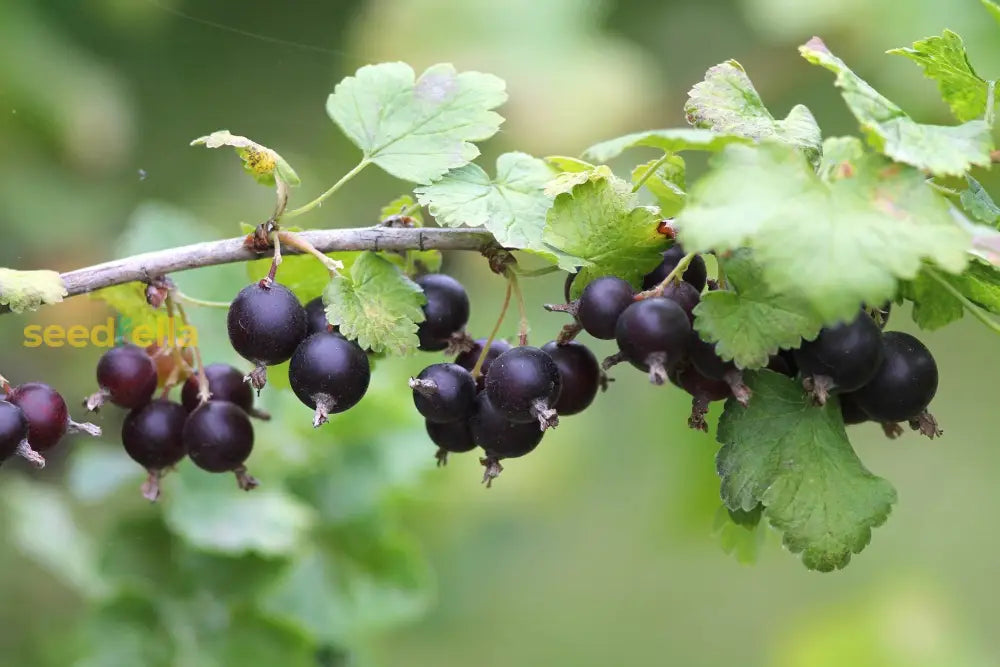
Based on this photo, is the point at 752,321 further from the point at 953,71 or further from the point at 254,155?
the point at 254,155

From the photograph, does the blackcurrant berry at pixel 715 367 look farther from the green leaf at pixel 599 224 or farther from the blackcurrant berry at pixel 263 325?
the blackcurrant berry at pixel 263 325

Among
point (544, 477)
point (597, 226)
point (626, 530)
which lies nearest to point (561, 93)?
point (544, 477)

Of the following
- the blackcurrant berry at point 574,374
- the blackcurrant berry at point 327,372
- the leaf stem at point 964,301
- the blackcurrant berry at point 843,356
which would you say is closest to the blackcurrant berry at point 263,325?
the blackcurrant berry at point 327,372

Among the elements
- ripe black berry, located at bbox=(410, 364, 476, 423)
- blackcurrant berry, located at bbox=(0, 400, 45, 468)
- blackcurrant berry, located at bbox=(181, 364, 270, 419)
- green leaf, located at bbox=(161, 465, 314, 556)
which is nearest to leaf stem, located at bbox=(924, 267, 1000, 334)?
ripe black berry, located at bbox=(410, 364, 476, 423)

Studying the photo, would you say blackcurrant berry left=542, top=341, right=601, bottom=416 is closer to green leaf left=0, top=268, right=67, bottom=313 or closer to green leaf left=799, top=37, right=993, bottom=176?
green leaf left=799, top=37, right=993, bottom=176

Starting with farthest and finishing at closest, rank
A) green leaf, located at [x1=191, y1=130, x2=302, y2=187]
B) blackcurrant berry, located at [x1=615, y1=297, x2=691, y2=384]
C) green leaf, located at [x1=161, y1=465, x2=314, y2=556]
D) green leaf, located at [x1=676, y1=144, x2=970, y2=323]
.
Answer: green leaf, located at [x1=161, y1=465, x2=314, y2=556]
green leaf, located at [x1=191, y1=130, x2=302, y2=187]
blackcurrant berry, located at [x1=615, y1=297, x2=691, y2=384]
green leaf, located at [x1=676, y1=144, x2=970, y2=323]

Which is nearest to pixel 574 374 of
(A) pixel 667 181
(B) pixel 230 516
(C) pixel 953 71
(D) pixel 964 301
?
(A) pixel 667 181
